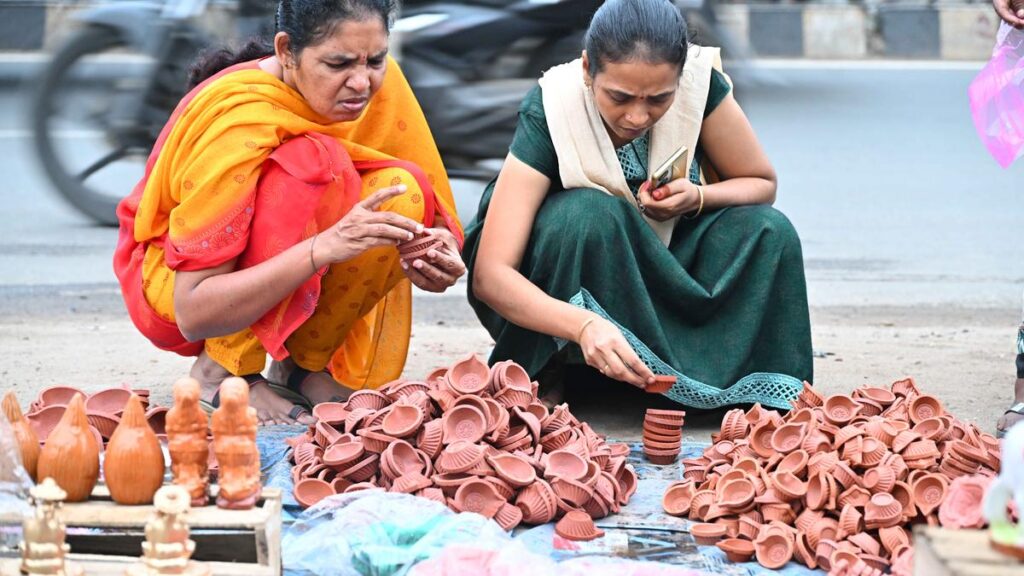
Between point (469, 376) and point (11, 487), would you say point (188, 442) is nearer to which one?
point (11, 487)

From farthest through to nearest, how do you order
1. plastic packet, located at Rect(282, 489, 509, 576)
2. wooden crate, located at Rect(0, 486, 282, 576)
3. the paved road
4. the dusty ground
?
1. the paved road
2. the dusty ground
3. plastic packet, located at Rect(282, 489, 509, 576)
4. wooden crate, located at Rect(0, 486, 282, 576)

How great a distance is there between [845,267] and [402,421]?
3.45 metres

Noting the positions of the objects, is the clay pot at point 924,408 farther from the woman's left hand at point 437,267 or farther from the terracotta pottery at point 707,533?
the woman's left hand at point 437,267

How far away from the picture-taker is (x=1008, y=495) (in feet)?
5.54

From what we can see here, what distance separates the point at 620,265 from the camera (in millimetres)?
3254

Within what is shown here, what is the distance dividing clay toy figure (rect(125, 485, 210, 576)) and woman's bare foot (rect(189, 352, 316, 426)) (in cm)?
130

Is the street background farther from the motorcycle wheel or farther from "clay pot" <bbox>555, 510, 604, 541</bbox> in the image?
"clay pot" <bbox>555, 510, 604, 541</bbox>

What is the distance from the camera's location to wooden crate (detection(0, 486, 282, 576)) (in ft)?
6.40

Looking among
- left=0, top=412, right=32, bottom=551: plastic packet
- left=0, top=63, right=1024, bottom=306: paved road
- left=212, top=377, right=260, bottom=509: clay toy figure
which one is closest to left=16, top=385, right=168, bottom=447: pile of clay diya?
left=0, top=412, right=32, bottom=551: plastic packet

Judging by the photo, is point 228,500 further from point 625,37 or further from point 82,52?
point 82,52

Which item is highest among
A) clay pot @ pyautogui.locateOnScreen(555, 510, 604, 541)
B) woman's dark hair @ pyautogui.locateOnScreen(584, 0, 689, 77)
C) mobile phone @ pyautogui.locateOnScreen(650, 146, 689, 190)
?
woman's dark hair @ pyautogui.locateOnScreen(584, 0, 689, 77)

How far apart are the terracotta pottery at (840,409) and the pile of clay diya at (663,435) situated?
0.33 m

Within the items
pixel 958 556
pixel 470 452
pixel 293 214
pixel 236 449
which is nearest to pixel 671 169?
pixel 293 214

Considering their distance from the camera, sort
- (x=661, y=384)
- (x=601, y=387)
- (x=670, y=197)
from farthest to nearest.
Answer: (x=601, y=387) → (x=670, y=197) → (x=661, y=384)
